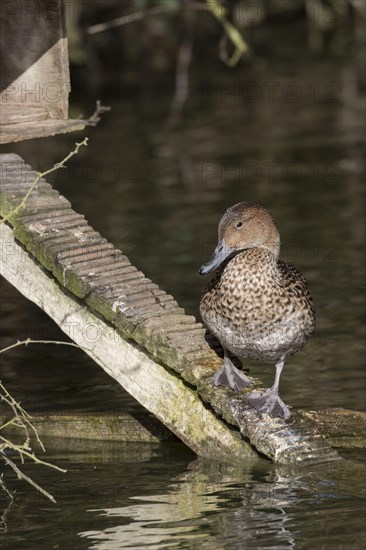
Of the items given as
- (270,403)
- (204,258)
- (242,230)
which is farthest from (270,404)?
(204,258)

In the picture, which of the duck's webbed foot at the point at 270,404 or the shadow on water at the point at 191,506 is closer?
the shadow on water at the point at 191,506

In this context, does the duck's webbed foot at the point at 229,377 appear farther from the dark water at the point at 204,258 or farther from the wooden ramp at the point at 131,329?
the dark water at the point at 204,258

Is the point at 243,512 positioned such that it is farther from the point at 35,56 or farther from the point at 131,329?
the point at 35,56

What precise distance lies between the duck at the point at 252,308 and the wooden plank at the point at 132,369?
0.23 meters

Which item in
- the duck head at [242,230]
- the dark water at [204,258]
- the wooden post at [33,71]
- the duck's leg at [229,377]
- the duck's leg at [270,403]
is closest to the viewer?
the dark water at [204,258]

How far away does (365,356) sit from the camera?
7426 millimetres

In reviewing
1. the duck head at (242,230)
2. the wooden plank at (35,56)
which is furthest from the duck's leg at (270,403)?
the wooden plank at (35,56)

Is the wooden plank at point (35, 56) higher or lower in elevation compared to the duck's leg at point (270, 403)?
higher

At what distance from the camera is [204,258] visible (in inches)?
382

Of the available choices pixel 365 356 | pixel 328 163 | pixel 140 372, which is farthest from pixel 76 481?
pixel 328 163

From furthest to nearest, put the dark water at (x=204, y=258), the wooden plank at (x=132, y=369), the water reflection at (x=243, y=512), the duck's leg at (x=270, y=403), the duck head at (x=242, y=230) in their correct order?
the duck head at (x=242, y=230), the wooden plank at (x=132, y=369), the duck's leg at (x=270, y=403), the dark water at (x=204, y=258), the water reflection at (x=243, y=512)

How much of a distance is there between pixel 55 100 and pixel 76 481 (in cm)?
195

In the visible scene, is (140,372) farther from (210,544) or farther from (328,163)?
(328,163)

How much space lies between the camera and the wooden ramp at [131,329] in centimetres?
549
